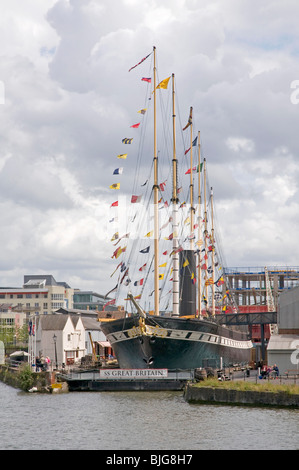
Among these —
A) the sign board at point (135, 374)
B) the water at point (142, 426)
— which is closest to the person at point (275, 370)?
the sign board at point (135, 374)

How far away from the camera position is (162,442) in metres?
33.9

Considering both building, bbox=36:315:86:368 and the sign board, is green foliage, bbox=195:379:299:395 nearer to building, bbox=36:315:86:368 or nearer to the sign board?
the sign board

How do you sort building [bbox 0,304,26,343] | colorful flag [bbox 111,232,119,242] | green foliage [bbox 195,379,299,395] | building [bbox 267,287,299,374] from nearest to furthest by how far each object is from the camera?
green foliage [bbox 195,379,299,395] < building [bbox 267,287,299,374] < colorful flag [bbox 111,232,119,242] < building [bbox 0,304,26,343]

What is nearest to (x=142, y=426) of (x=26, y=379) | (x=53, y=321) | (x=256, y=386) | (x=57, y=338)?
(x=256, y=386)

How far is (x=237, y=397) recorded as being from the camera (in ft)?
152

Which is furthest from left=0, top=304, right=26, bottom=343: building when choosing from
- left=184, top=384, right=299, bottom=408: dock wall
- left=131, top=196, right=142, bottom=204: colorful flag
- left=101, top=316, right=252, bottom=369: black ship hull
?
left=184, top=384, right=299, bottom=408: dock wall

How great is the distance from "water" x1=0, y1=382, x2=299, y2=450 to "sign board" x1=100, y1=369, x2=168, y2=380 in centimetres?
608

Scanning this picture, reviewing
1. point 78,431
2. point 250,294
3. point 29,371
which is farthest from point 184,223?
point 250,294

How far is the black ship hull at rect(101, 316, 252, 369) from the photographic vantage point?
64875 mm

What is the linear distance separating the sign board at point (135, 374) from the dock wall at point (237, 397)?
8.12 metres

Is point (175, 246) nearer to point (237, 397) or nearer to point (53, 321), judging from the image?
point (53, 321)

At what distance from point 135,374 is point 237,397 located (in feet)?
48.1

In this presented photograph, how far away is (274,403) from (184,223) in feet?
133
